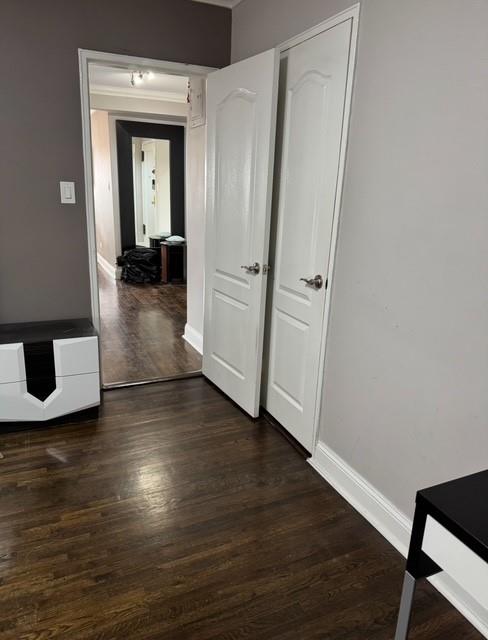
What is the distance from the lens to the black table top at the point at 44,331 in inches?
101

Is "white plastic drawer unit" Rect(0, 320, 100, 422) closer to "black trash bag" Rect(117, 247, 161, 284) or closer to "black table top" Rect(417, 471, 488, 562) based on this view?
"black table top" Rect(417, 471, 488, 562)

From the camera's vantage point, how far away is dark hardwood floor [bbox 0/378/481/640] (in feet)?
5.03

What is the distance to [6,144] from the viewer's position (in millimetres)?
2576

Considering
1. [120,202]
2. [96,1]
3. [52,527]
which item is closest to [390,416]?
[52,527]

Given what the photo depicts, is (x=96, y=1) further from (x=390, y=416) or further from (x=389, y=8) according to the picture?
(x=390, y=416)

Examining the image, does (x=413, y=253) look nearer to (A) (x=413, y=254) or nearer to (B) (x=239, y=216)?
(A) (x=413, y=254)

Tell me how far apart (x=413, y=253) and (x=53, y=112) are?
7.08 feet

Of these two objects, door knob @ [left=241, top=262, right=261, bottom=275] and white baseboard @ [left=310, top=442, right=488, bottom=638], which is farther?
door knob @ [left=241, top=262, right=261, bottom=275]

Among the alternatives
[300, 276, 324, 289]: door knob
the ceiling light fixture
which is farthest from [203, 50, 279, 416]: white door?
the ceiling light fixture

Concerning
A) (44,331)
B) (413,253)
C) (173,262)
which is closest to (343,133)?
(413,253)

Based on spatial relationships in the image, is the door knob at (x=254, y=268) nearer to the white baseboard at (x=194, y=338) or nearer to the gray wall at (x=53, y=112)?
the gray wall at (x=53, y=112)

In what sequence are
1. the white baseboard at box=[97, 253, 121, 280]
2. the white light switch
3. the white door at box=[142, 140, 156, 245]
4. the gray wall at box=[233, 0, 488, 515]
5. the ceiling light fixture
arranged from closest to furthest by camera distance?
Answer: the gray wall at box=[233, 0, 488, 515], the white light switch, the ceiling light fixture, the white baseboard at box=[97, 253, 121, 280], the white door at box=[142, 140, 156, 245]

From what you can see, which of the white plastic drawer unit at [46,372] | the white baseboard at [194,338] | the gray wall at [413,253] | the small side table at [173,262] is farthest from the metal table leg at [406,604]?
the small side table at [173,262]

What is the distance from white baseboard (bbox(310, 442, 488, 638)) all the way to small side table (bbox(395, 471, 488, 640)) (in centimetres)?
61
